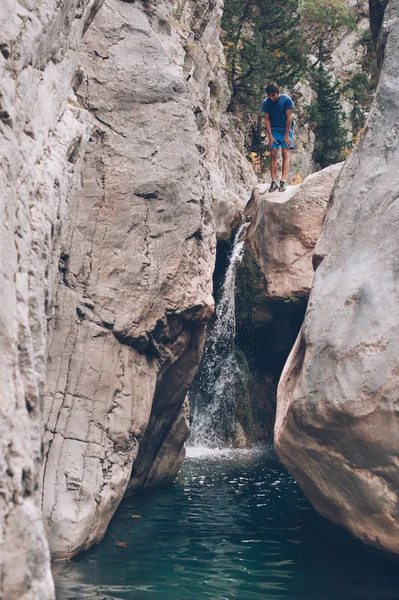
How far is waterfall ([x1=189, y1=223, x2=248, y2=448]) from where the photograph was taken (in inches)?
508

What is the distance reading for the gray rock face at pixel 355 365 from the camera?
514cm

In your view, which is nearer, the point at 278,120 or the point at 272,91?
the point at 272,91

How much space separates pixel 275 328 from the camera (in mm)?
13258

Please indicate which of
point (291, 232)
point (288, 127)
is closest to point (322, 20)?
point (288, 127)

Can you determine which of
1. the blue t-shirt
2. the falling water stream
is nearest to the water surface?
the falling water stream

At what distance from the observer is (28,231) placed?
4.00 m

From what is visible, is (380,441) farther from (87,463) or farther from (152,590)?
(87,463)

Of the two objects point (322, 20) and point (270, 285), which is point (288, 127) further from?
point (322, 20)

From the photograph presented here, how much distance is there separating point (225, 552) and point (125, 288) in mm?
2905

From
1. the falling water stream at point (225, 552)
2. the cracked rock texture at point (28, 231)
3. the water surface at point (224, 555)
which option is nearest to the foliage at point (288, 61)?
the falling water stream at point (225, 552)

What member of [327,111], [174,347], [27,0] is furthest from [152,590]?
[327,111]

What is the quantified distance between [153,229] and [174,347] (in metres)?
1.48

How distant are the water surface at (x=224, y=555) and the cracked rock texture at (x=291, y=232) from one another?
4330 mm

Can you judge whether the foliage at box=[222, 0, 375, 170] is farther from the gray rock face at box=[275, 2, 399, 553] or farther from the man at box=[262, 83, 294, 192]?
the gray rock face at box=[275, 2, 399, 553]
